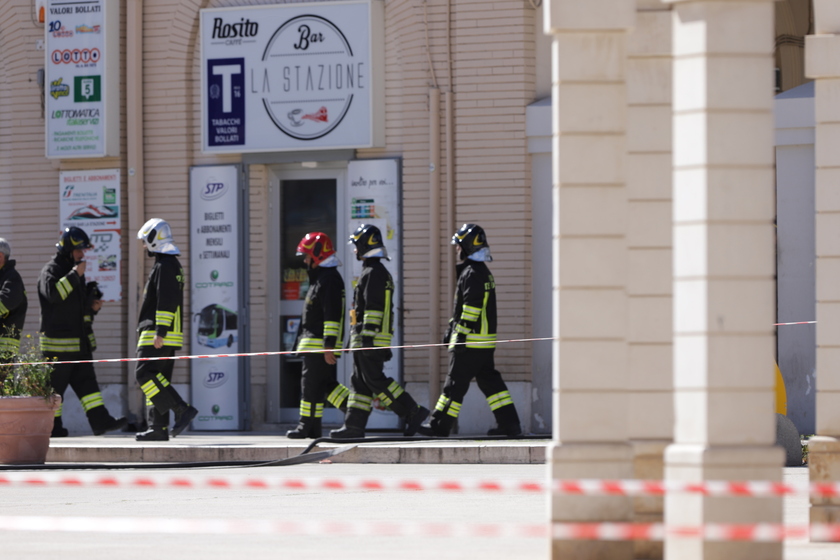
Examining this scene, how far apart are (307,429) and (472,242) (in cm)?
242

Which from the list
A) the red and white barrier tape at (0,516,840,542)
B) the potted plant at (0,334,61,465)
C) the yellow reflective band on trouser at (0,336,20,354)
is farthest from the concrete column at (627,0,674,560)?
the yellow reflective band on trouser at (0,336,20,354)

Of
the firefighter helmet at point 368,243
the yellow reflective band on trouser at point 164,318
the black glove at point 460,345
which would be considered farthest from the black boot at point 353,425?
the yellow reflective band on trouser at point 164,318

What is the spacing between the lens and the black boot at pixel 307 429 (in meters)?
15.8

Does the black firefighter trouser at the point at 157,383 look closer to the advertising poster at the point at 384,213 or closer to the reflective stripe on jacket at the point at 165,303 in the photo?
the reflective stripe on jacket at the point at 165,303

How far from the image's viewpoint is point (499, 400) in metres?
15.4

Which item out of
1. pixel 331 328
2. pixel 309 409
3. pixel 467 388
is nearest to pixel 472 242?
pixel 467 388

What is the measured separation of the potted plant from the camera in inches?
529

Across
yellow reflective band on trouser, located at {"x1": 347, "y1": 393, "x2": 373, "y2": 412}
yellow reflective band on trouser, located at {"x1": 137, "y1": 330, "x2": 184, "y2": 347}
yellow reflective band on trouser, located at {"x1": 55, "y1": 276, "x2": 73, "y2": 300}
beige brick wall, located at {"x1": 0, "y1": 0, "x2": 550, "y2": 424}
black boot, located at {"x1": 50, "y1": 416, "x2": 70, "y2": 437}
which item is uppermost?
beige brick wall, located at {"x1": 0, "y1": 0, "x2": 550, "y2": 424}

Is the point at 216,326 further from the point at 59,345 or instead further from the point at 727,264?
the point at 727,264

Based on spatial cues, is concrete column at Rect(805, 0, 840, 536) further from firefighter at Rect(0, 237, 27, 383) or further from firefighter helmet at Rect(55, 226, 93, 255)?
firefighter helmet at Rect(55, 226, 93, 255)

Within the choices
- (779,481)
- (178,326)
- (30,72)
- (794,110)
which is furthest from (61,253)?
(779,481)

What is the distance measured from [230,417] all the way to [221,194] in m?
2.46

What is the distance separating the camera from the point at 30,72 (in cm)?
1883

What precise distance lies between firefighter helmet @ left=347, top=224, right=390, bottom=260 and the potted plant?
3.37 m
